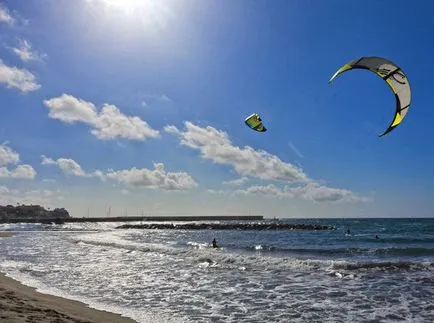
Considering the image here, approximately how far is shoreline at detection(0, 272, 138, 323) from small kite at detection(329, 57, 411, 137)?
7.85 m

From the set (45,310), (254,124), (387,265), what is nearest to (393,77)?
(254,124)

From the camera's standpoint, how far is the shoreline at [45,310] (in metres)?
8.41

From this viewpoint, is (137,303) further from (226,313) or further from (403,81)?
(403,81)

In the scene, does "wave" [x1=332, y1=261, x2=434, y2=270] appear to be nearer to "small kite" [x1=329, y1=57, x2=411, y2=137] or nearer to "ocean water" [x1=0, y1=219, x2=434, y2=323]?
"ocean water" [x1=0, y1=219, x2=434, y2=323]


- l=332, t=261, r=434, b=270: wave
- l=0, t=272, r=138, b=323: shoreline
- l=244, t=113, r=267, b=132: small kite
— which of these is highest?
l=244, t=113, r=267, b=132: small kite

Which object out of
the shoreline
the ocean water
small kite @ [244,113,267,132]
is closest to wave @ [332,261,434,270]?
the ocean water

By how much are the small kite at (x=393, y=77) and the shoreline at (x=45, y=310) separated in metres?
7.85

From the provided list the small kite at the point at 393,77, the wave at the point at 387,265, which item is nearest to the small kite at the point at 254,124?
the small kite at the point at 393,77

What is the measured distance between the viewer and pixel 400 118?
A: 1159 centimetres

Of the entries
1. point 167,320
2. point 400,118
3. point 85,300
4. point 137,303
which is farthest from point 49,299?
point 400,118

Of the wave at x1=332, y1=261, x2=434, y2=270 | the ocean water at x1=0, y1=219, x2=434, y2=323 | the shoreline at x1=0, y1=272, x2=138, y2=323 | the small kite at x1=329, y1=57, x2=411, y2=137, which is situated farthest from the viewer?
the wave at x1=332, y1=261, x2=434, y2=270

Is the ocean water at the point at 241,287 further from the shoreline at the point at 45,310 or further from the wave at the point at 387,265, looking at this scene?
the shoreline at the point at 45,310

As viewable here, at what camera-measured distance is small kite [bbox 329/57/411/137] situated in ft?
37.4

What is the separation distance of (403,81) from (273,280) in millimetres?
7723
